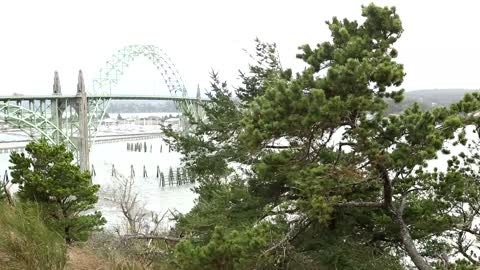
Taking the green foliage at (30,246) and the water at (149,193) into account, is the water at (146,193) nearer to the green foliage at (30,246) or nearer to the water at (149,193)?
the water at (149,193)

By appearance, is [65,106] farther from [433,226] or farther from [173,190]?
[433,226]

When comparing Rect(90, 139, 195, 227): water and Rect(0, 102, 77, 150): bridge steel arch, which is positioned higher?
Rect(0, 102, 77, 150): bridge steel arch

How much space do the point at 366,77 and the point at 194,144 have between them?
6850mm

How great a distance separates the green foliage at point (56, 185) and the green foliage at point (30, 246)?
746 cm

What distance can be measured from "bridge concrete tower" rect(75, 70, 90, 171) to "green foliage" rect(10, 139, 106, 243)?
1563cm

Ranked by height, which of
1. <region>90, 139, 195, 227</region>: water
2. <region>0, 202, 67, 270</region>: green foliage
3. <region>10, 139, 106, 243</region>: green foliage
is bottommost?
<region>90, 139, 195, 227</region>: water

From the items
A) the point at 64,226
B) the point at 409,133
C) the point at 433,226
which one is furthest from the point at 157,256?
the point at 64,226

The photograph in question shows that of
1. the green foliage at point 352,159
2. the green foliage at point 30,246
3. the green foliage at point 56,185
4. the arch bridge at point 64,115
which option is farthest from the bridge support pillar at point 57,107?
the green foliage at point 30,246

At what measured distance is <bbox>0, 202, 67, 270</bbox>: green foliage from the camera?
3682mm

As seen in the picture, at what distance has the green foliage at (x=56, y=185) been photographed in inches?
459

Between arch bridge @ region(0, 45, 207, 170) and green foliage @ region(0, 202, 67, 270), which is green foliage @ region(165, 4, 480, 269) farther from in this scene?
arch bridge @ region(0, 45, 207, 170)

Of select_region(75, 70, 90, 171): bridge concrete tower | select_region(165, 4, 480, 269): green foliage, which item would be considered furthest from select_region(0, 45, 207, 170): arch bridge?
select_region(165, 4, 480, 269): green foliage

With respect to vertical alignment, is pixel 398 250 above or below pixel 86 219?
above

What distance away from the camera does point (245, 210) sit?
670 centimetres
